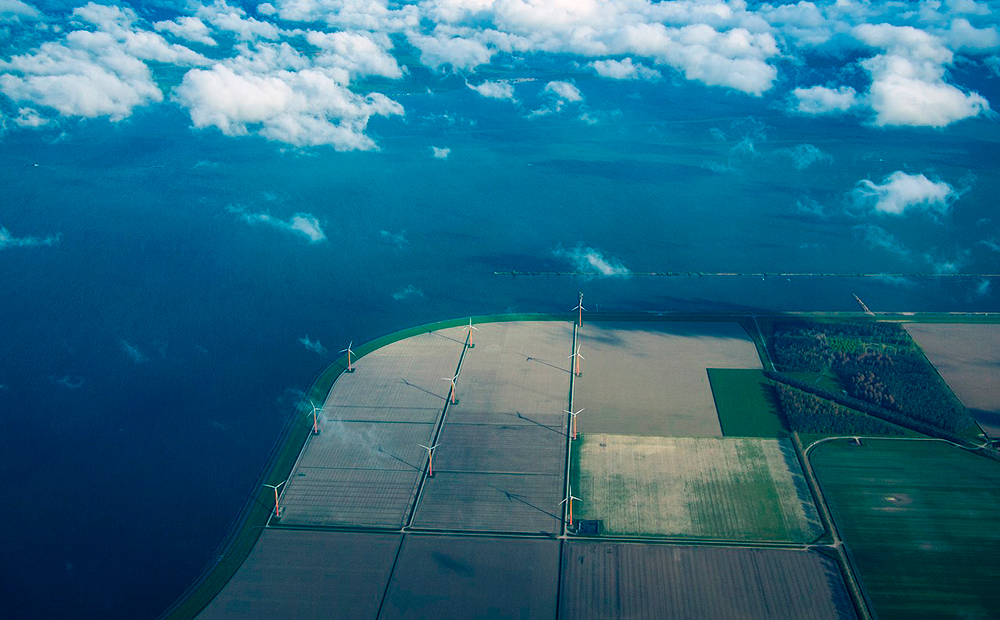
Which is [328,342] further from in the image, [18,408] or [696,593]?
[696,593]

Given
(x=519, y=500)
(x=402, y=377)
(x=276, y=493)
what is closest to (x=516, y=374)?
(x=402, y=377)

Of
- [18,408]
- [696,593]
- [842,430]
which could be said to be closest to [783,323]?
[842,430]

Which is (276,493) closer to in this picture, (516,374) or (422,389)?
(422,389)

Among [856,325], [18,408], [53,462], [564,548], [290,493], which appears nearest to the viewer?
A: [564,548]

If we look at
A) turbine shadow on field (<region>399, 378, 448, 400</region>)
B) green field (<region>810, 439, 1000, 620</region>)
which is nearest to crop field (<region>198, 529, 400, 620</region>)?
turbine shadow on field (<region>399, 378, 448, 400</region>)

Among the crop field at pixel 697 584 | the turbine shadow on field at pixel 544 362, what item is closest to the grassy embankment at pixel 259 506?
the turbine shadow on field at pixel 544 362

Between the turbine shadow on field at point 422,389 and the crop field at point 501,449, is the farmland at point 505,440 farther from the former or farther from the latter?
the turbine shadow on field at point 422,389
